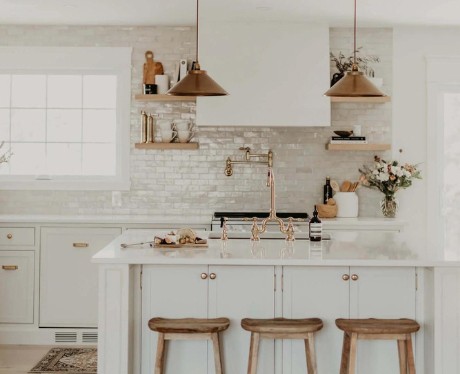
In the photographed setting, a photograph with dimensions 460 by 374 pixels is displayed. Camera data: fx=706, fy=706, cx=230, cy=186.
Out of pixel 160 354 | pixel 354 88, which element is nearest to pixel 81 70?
pixel 354 88

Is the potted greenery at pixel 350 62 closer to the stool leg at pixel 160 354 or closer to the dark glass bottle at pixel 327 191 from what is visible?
the dark glass bottle at pixel 327 191

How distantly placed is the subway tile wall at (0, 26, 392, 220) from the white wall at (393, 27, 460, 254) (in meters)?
0.11

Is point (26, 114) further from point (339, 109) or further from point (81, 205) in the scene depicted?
point (339, 109)

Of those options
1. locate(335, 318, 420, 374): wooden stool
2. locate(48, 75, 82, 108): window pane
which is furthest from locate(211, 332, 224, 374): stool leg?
locate(48, 75, 82, 108): window pane

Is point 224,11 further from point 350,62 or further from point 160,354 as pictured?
point 160,354

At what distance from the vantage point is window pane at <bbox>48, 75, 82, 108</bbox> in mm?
6609

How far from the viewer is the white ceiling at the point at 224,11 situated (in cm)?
563

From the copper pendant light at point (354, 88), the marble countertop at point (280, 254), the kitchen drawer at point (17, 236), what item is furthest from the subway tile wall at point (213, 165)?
the copper pendant light at point (354, 88)

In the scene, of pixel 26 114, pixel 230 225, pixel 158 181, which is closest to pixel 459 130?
pixel 230 225

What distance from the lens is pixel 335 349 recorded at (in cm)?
378

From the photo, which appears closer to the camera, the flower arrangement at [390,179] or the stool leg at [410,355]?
the stool leg at [410,355]

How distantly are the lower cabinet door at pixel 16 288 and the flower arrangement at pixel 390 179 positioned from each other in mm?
3060

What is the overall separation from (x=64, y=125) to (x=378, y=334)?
4128mm

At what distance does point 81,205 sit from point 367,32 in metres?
3.11
